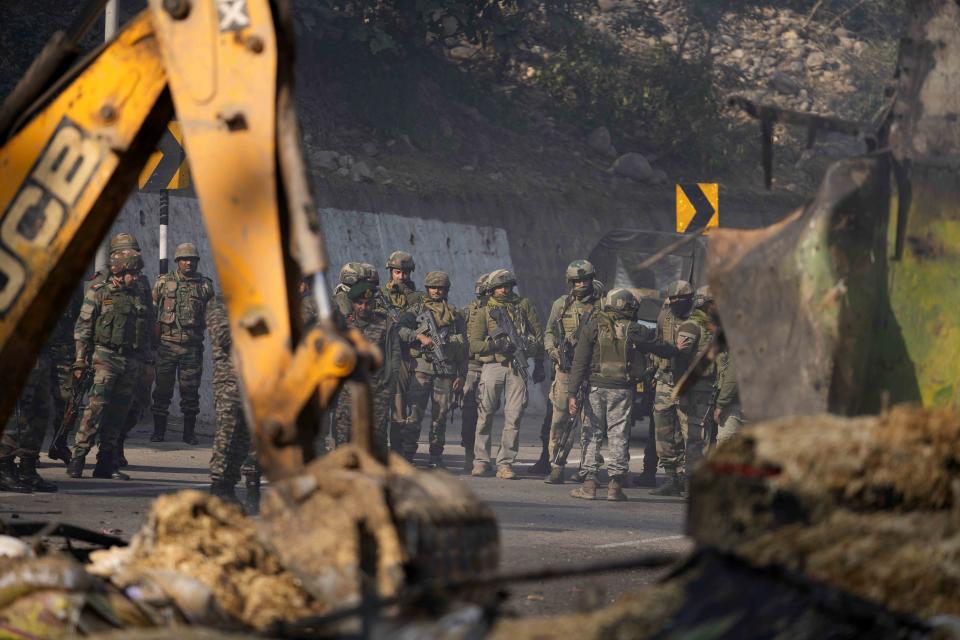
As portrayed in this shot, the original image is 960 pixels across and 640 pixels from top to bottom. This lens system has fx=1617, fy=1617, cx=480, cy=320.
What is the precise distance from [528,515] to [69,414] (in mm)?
4427

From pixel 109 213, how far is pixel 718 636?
2833 millimetres

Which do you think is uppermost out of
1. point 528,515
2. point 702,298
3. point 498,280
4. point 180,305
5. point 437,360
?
point 498,280

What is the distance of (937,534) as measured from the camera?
12.2 feet

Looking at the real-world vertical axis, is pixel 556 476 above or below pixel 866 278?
below

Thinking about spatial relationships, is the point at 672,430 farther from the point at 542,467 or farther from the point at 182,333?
the point at 182,333

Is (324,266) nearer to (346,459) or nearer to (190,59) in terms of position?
(346,459)

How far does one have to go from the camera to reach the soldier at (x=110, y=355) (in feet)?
45.8

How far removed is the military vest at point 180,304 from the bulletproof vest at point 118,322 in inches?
121

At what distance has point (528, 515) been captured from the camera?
1288cm

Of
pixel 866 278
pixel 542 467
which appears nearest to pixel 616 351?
pixel 542 467

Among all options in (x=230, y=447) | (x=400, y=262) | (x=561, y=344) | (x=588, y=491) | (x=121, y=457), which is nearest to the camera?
(x=230, y=447)

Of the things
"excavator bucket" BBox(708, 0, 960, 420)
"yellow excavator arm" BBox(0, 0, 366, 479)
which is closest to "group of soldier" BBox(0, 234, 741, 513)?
"excavator bucket" BBox(708, 0, 960, 420)

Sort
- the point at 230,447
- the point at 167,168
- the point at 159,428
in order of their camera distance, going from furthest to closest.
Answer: the point at 167,168 < the point at 159,428 < the point at 230,447

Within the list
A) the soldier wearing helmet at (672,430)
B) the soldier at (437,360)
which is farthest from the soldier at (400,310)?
the soldier wearing helmet at (672,430)
